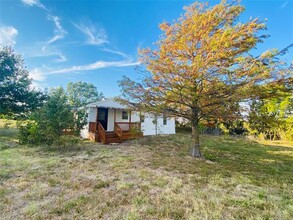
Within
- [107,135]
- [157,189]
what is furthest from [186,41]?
[107,135]

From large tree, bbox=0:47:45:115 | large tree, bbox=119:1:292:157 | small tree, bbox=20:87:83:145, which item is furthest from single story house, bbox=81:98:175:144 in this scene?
large tree, bbox=0:47:45:115

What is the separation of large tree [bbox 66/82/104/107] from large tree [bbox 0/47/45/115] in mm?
16725

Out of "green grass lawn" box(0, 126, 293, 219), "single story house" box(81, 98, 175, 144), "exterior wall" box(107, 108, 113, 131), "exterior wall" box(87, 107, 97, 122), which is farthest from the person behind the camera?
"exterior wall" box(107, 108, 113, 131)

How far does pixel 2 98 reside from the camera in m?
12.5

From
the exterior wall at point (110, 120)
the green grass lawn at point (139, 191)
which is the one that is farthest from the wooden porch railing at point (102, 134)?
the green grass lawn at point (139, 191)

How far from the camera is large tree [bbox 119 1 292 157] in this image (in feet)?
17.9

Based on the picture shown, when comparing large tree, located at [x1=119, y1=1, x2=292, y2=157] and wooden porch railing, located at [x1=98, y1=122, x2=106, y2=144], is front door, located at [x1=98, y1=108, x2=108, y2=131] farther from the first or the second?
large tree, located at [x1=119, y1=1, x2=292, y2=157]

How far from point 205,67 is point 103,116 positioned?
381 inches

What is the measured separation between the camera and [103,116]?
44.2 feet

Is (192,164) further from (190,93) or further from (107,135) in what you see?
(107,135)

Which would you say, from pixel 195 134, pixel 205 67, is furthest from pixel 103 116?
pixel 205 67

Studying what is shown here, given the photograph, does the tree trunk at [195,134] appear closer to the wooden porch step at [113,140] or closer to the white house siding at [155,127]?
the wooden porch step at [113,140]

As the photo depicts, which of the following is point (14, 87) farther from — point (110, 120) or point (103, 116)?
point (110, 120)

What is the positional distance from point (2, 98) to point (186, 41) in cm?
1422
